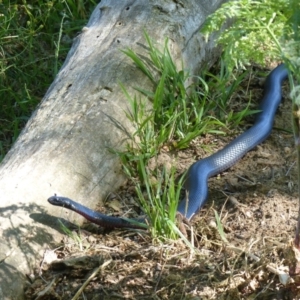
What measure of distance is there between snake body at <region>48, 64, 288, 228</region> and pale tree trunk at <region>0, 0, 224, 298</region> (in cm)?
15

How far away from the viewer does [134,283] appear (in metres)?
3.19

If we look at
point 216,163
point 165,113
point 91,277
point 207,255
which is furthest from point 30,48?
point 207,255

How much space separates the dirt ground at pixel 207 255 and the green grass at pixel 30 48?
1698 mm

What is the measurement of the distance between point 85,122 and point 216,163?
30.9 inches

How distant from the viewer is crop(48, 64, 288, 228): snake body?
11.9 feet

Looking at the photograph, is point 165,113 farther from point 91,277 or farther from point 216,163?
point 91,277

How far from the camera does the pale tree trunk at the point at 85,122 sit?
352 cm

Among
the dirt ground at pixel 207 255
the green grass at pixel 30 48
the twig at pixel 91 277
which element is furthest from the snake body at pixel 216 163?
the green grass at pixel 30 48

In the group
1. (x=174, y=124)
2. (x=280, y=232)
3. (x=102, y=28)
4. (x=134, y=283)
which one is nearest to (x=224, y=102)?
(x=174, y=124)

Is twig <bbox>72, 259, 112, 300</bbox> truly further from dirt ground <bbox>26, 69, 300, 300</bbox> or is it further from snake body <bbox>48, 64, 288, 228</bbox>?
snake body <bbox>48, 64, 288, 228</bbox>

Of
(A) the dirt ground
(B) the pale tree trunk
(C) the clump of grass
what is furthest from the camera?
(C) the clump of grass

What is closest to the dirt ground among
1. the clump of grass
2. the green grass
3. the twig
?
the twig

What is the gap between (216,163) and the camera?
4129mm

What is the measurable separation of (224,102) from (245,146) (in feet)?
1.47
